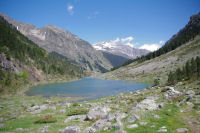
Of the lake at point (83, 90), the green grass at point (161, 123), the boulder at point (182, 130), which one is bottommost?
the lake at point (83, 90)

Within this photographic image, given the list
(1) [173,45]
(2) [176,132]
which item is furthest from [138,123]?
(1) [173,45]

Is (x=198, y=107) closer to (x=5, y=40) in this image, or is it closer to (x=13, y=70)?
(x=13, y=70)

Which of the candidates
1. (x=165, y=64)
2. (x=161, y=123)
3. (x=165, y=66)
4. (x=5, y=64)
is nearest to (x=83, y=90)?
(x=5, y=64)

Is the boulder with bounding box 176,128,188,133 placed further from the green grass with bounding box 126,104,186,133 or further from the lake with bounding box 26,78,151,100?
the lake with bounding box 26,78,151,100

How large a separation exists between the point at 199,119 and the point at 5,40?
422 ft

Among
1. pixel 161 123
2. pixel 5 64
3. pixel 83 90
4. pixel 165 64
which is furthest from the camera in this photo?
pixel 165 64

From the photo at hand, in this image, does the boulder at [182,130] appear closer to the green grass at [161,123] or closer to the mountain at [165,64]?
the green grass at [161,123]

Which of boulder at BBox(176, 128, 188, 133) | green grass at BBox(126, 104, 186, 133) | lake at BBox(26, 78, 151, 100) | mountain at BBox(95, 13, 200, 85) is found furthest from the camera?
mountain at BBox(95, 13, 200, 85)

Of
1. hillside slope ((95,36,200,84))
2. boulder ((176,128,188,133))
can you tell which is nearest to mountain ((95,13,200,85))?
hillside slope ((95,36,200,84))

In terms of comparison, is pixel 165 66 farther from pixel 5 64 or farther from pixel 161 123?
pixel 5 64

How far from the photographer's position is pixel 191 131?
9852mm

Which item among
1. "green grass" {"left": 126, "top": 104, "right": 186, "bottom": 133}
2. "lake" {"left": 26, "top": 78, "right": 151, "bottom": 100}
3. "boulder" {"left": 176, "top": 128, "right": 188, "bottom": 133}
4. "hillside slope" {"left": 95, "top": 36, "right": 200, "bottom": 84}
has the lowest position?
"lake" {"left": 26, "top": 78, "right": 151, "bottom": 100}

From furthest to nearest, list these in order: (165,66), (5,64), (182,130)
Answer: (165,66) < (5,64) < (182,130)

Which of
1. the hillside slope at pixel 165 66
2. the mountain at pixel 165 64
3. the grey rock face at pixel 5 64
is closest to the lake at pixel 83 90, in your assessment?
the grey rock face at pixel 5 64
